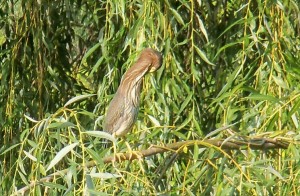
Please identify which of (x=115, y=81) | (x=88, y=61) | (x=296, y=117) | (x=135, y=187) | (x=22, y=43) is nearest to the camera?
(x=135, y=187)

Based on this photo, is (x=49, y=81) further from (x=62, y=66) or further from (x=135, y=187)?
(x=135, y=187)

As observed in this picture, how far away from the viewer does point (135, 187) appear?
1889 millimetres

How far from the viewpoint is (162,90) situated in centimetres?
242

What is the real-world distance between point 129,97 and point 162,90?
88 mm

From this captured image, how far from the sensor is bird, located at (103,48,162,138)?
2178 millimetres

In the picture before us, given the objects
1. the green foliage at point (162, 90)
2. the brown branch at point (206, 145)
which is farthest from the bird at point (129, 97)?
the brown branch at point (206, 145)

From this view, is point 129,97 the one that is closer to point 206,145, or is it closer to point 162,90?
point 162,90

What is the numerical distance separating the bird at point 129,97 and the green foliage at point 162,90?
4 cm

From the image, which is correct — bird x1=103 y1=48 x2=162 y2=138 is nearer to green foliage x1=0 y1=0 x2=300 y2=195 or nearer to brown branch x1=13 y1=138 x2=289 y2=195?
green foliage x1=0 y1=0 x2=300 y2=195

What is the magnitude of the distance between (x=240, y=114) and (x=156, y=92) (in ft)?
0.81

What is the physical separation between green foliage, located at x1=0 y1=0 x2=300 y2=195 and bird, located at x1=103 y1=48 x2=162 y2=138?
Result: 0.12 ft

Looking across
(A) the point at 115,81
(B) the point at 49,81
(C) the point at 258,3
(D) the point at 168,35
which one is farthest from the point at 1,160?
(C) the point at 258,3

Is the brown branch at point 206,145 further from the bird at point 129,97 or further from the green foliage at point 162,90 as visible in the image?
the bird at point 129,97

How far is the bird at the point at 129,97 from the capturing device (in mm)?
2178
